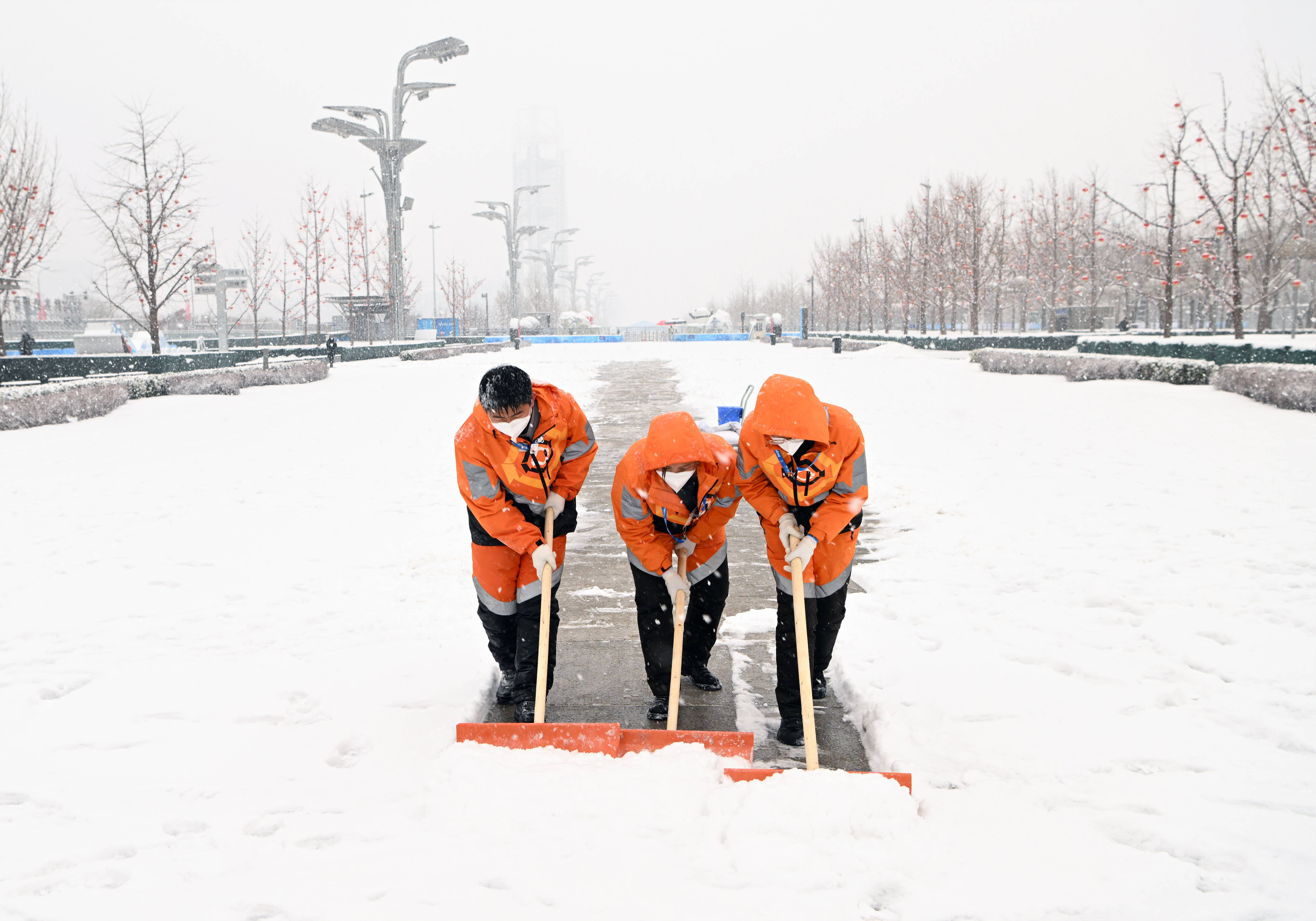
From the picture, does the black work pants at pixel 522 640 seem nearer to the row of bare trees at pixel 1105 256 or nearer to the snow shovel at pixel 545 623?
the snow shovel at pixel 545 623

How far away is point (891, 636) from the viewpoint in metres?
4.46

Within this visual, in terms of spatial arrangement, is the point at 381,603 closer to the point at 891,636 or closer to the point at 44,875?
the point at 44,875

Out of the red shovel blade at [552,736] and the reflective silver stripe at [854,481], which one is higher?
the reflective silver stripe at [854,481]

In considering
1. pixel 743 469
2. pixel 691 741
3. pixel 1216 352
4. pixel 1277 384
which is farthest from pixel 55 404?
pixel 1216 352

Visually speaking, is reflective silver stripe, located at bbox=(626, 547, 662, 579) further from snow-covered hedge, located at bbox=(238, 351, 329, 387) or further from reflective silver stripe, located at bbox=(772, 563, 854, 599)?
snow-covered hedge, located at bbox=(238, 351, 329, 387)

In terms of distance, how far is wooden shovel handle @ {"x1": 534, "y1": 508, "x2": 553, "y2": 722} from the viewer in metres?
3.25

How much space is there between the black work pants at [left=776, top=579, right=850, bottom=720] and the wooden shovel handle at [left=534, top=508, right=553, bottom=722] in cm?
95

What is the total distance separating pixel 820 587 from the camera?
11.0 feet

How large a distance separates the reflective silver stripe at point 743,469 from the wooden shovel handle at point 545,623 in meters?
0.81

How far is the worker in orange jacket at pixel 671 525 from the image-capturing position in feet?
11.0

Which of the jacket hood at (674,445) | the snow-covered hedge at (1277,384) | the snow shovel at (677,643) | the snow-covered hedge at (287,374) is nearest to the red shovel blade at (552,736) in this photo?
the snow shovel at (677,643)

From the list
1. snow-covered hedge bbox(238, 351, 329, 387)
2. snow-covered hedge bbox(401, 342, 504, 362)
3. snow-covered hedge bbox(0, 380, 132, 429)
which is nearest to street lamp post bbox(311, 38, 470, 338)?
snow-covered hedge bbox(401, 342, 504, 362)

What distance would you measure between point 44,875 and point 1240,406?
14.2 metres

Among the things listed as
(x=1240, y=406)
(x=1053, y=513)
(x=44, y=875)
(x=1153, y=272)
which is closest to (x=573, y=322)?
(x=1153, y=272)
